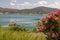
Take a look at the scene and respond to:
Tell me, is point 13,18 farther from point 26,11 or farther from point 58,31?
point 58,31

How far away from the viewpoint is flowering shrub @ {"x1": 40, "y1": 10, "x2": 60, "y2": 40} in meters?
3.14

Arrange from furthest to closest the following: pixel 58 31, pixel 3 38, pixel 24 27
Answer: pixel 24 27 → pixel 3 38 → pixel 58 31

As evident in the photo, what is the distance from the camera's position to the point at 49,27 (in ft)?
10.5

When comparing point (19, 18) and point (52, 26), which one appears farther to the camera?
point (19, 18)

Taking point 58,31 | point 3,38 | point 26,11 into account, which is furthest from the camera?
point 26,11

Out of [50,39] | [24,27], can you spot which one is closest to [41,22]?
[50,39]

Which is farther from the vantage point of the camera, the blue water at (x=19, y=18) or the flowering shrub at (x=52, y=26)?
the blue water at (x=19, y=18)

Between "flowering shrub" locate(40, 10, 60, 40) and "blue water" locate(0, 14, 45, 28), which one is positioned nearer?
"flowering shrub" locate(40, 10, 60, 40)

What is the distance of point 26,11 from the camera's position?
6.60 metres

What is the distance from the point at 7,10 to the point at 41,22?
10.1ft

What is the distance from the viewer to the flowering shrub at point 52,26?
3.14 m

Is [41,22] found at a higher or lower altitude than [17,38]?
higher

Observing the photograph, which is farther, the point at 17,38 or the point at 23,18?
the point at 23,18

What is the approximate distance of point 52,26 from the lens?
10.3 ft
